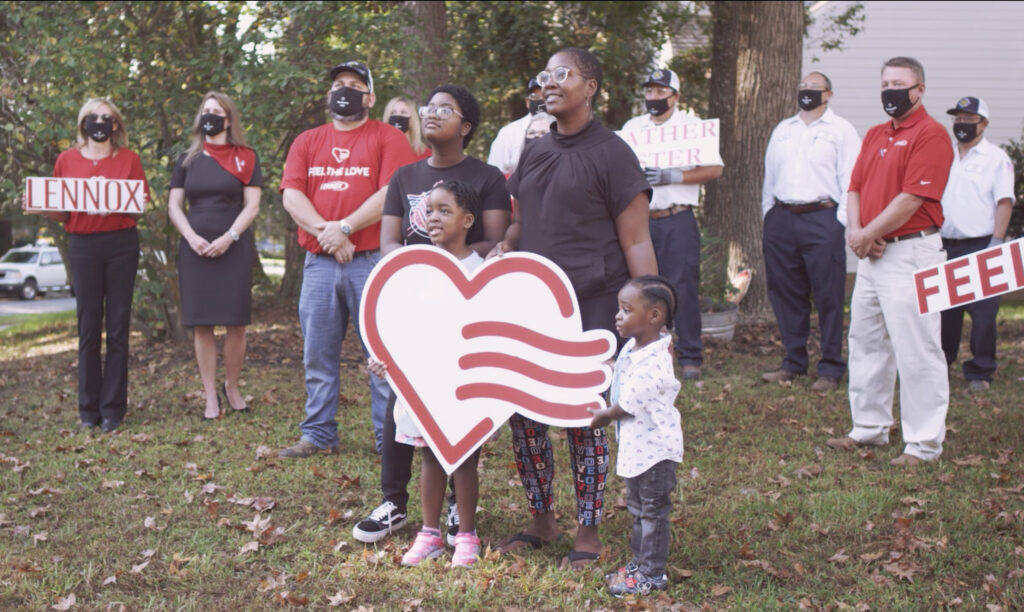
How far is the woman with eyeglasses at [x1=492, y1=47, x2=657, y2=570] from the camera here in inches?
170

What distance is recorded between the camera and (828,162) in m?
8.12

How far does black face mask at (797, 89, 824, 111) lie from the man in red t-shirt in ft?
11.7

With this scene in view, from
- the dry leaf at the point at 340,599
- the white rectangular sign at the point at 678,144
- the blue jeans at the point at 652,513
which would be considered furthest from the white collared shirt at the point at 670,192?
the dry leaf at the point at 340,599

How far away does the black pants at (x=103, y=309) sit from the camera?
24.3 feet

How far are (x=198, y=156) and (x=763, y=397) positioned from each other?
186 inches

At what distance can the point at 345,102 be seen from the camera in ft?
20.4

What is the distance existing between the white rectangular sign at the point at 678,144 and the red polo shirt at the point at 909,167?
5.33 ft

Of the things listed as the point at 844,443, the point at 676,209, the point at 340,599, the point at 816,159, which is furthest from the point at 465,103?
the point at 816,159

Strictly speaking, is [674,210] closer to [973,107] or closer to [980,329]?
[973,107]

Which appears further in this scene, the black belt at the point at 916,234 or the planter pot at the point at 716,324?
the planter pot at the point at 716,324

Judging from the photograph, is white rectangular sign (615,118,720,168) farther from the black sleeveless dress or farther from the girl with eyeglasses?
the girl with eyeglasses

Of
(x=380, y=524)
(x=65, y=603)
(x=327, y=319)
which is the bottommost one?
(x=65, y=603)

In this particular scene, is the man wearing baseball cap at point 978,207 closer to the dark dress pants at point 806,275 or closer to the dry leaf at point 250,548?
the dark dress pants at point 806,275

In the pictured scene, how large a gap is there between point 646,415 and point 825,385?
4.73 meters
